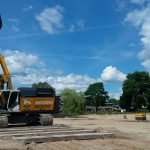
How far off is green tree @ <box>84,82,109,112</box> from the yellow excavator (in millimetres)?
88048

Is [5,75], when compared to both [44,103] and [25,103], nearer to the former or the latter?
[25,103]

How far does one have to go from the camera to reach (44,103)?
17438mm

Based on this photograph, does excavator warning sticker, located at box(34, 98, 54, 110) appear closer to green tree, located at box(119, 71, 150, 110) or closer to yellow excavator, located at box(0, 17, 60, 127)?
yellow excavator, located at box(0, 17, 60, 127)

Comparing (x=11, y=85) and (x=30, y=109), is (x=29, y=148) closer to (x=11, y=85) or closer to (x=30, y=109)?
(x=30, y=109)

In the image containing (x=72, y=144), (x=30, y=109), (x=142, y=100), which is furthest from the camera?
A: (x=142, y=100)

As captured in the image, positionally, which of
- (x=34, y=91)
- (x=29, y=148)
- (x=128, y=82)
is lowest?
(x=29, y=148)

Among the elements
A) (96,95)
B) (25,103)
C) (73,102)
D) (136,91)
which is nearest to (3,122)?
(25,103)

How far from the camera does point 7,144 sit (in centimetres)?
988

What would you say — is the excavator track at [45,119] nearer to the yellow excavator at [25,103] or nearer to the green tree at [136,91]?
the yellow excavator at [25,103]

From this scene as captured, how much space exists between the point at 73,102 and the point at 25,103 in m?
41.8

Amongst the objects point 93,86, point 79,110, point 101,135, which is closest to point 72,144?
point 101,135

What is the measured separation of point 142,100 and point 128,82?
724cm

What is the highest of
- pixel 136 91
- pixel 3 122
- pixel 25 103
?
pixel 136 91

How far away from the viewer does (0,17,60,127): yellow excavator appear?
17.1m
